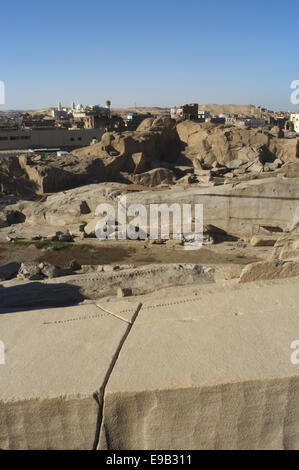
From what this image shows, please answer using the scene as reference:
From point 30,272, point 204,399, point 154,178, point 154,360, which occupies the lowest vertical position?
point 30,272

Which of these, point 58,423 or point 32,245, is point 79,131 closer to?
point 32,245

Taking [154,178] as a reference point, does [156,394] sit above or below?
below

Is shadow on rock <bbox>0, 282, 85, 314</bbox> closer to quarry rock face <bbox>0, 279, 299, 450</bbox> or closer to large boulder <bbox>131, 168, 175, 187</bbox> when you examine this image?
quarry rock face <bbox>0, 279, 299, 450</bbox>

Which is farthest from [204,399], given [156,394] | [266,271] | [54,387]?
[266,271]

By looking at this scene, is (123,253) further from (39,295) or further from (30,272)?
(39,295)

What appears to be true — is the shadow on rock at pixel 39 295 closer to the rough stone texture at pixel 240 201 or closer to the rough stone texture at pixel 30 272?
the rough stone texture at pixel 30 272

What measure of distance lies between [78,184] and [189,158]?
7365 mm

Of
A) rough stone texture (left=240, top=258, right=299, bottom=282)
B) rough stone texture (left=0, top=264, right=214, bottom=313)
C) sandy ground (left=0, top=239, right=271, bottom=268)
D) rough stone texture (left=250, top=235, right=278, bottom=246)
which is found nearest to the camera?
rough stone texture (left=240, top=258, right=299, bottom=282)

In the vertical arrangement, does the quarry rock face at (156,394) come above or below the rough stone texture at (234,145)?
below

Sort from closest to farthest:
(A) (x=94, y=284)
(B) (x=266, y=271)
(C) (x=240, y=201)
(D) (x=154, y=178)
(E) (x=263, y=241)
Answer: (B) (x=266, y=271), (A) (x=94, y=284), (E) (x=263, y=241), (C) (x=240, y=201), (D) (x=154, y=178)

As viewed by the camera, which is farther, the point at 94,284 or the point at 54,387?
the point at 94,284

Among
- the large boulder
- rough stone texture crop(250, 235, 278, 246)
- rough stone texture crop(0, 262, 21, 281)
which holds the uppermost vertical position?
the large boulder

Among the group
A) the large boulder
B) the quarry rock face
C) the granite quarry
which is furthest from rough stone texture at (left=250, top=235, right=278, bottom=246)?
the large boulder

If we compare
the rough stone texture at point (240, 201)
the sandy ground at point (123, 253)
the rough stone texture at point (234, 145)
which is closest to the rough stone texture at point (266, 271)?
the sandy ground at point (123, 253)
